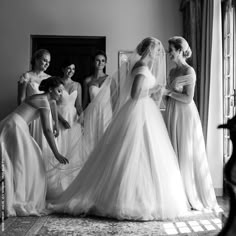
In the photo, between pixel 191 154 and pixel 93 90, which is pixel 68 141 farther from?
pixel 191 154

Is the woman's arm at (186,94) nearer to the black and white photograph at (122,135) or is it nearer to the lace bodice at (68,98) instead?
the black and white photograph at (122,135)

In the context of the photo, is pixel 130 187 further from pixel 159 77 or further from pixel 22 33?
pixel 22 33

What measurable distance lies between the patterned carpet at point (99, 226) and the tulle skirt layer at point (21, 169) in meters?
0.18

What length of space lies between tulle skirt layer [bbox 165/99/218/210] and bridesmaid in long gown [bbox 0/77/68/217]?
1.16 meters

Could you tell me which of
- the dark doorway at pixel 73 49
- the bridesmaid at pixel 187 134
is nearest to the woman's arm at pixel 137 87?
the bridesmaid at pixel 187 134

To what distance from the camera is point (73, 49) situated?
603 centimetres

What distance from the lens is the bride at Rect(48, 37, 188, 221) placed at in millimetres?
3236

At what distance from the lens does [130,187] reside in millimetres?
3240

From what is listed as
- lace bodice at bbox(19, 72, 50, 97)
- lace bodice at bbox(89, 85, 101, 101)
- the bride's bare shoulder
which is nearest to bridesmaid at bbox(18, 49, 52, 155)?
lace bodice at bbox(19, 72, 50, 97)

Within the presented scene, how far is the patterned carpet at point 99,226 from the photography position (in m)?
2.92

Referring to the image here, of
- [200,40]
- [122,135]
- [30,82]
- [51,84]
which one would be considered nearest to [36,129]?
[30,82]

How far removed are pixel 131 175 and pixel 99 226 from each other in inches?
19.1

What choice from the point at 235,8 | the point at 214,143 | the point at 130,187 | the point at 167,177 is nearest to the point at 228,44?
the point at 235,8

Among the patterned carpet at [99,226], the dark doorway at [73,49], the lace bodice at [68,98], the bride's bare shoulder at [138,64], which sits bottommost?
the patterned carpet at [99,226]
